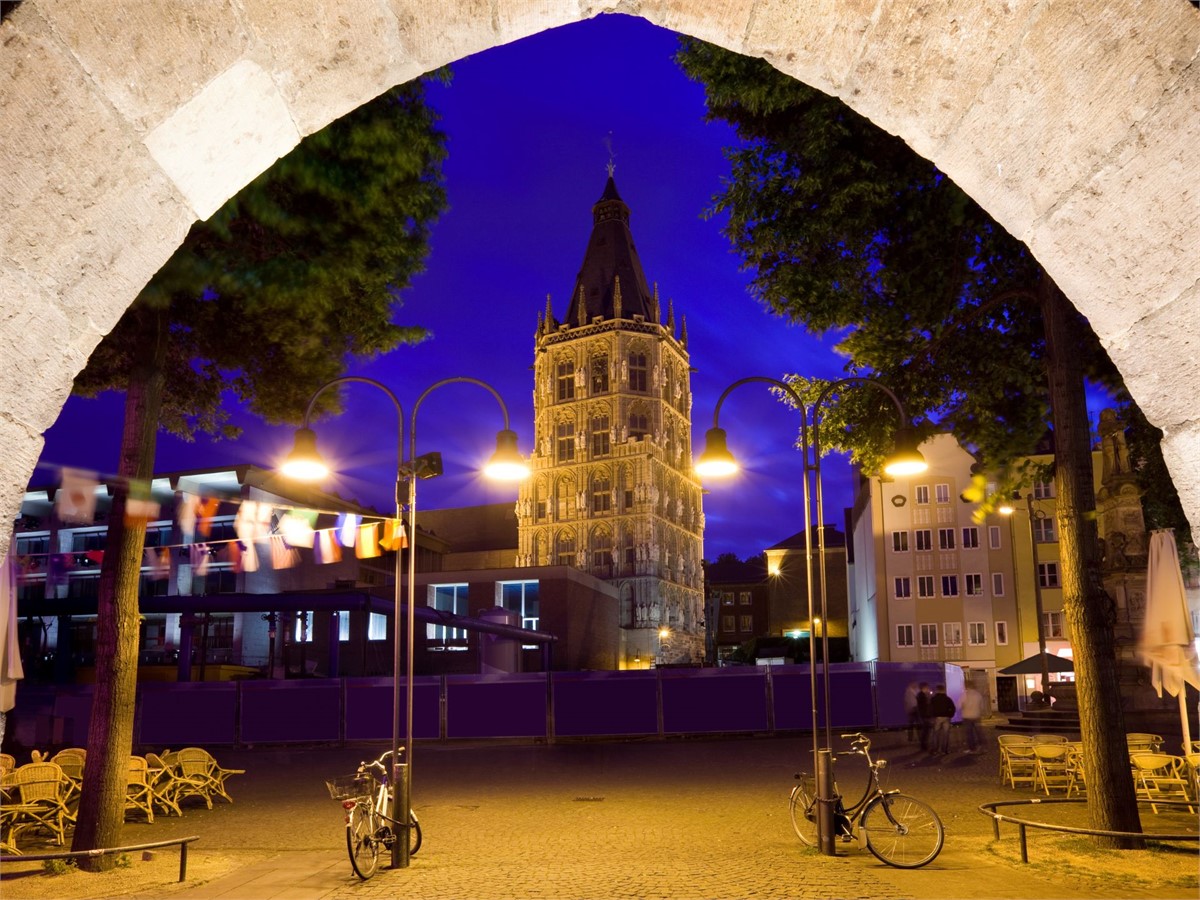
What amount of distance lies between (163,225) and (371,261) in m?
10.7

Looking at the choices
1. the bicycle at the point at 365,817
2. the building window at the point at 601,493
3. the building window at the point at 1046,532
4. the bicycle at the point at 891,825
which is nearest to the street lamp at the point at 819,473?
the bicycle at the point at 891,825

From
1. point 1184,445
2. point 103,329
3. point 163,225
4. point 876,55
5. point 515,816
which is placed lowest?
point 515,816

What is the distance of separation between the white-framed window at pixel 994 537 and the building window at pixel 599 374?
4889 cm

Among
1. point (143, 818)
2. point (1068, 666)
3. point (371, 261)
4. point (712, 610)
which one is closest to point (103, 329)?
point (371, 261)

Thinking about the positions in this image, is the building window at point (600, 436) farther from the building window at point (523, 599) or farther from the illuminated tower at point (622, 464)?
the building window at point (523, 599)

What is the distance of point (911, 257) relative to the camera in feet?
43.3

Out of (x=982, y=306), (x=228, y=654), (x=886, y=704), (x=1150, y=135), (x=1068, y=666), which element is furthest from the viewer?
(x=228, y=654)

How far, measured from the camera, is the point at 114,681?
11008 millimetres

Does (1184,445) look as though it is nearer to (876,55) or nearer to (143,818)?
(876,55)

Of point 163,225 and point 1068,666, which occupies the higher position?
point 163,225

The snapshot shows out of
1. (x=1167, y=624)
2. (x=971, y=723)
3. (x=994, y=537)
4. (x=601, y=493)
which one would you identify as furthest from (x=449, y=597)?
(x=1167, y=624)

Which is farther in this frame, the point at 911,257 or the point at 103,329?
the point at 911,257

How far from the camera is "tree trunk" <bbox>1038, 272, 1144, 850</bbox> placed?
35.5 feet

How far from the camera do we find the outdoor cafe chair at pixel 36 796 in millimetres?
12664
